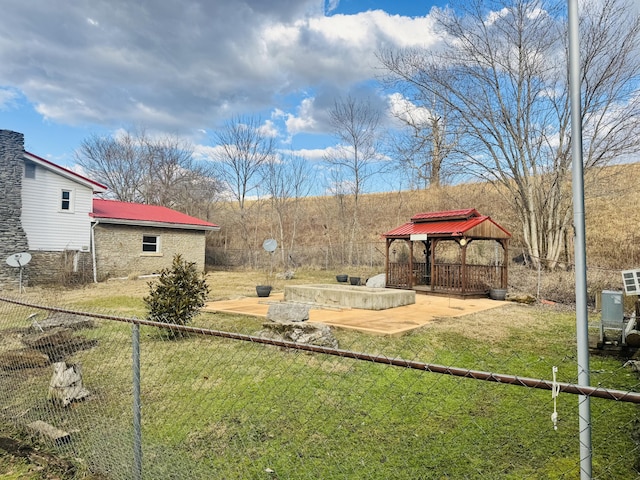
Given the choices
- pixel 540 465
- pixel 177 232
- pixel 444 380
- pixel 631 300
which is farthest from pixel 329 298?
pixel 177 232

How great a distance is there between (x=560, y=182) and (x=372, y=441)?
53.9 ft

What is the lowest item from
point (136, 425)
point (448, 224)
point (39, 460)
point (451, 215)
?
point (39, 460)

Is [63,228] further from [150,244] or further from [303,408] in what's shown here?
[303,408]

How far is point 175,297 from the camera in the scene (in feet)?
22.7

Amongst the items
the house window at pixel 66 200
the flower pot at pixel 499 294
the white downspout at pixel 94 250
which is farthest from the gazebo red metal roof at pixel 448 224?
the house window at pixel 66 200

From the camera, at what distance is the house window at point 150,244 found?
2127 centimetres

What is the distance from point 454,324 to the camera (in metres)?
8.41

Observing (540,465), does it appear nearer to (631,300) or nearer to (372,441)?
(372,441)

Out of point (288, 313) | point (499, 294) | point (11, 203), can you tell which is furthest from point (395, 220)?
point (288, 313)

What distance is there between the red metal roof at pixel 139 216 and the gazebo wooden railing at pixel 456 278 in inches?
505

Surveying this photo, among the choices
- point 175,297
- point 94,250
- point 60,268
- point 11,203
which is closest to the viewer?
point 175,297

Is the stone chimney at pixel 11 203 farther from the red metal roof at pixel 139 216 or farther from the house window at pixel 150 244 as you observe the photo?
the house window at pixel 150 244

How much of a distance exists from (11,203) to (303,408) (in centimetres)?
1805

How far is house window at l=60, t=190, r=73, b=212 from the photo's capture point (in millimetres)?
18578
